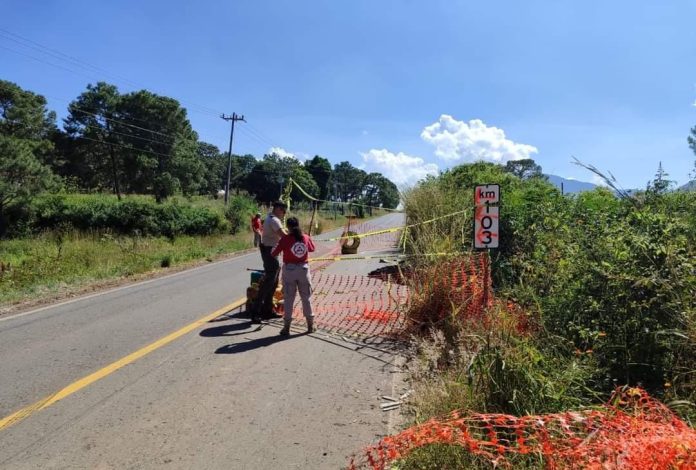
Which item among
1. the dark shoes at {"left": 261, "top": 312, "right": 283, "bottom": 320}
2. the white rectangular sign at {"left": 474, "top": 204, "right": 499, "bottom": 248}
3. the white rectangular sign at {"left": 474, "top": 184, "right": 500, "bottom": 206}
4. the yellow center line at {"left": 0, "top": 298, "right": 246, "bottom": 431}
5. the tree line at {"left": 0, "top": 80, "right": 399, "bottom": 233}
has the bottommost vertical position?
the yellow center line at {"left": 0, "top": 298, "right": 246, "bottom": 431}

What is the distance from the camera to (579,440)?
2.86 meters

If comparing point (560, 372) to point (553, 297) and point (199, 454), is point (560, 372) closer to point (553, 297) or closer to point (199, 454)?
point (553, 297)

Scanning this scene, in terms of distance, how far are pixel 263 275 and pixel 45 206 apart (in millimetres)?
33921

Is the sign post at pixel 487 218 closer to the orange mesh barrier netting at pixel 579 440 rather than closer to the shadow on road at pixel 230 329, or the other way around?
the orange mesh barrier netting at pixel 579 440

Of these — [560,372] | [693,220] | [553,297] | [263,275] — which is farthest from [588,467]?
[263,275]

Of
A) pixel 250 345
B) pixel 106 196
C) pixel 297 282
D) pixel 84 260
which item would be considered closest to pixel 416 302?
pixel 297 282

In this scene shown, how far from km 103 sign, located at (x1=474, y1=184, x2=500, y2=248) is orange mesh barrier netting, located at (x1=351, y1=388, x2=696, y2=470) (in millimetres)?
3241

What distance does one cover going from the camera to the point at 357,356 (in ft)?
20.5

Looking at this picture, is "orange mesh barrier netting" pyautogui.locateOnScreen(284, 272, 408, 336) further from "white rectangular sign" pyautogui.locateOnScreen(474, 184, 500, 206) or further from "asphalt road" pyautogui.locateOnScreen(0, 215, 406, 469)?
"white rectangular sign" pyautogui.locateOnScreen(474, 184, 500, 206)

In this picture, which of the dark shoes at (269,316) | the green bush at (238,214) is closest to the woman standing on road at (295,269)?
the dark shoes at (269,316)

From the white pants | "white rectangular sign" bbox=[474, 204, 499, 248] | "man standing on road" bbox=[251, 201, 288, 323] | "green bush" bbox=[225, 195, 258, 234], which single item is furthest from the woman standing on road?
"green bush" bbox=[225, 195, 258, 234]

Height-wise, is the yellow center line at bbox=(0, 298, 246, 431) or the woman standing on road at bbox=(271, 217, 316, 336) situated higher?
the woman standing on road at bbox=(271, 217, 316, 336)

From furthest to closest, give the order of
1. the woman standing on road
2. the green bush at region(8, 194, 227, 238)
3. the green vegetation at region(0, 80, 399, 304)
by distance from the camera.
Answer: the green bush at region(8, 194, 227, 238), the green vegetation at region(0, 80, 399, 304), the woman standing on road

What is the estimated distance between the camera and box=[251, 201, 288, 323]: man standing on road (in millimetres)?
8070
